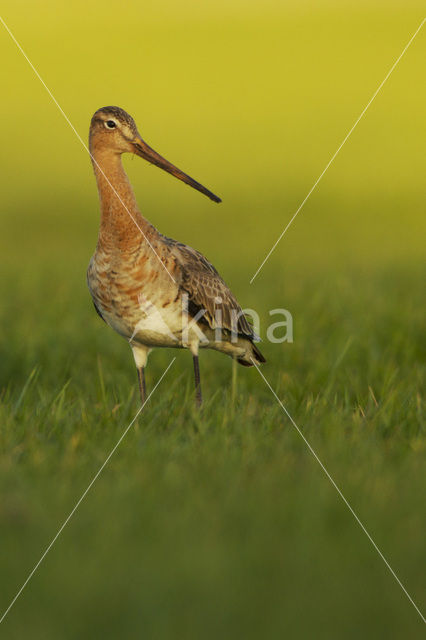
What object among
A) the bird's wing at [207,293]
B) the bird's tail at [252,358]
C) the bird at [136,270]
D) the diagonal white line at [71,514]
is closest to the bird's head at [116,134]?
the bird at [136,270]

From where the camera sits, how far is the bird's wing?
6.89 m

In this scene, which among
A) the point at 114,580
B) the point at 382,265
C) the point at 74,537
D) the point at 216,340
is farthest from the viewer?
the point at 382,265

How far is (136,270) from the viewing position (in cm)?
655

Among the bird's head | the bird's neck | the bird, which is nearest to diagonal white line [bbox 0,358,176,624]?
the bird

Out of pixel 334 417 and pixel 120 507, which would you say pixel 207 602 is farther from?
pixel 334 417

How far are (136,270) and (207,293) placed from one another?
26.1 inches

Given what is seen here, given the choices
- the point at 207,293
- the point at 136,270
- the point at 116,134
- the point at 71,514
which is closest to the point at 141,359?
the point at 207,293

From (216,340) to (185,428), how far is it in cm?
161

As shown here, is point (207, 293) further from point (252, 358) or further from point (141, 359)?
point (252, 358)

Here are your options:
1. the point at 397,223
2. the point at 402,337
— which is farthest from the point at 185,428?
the point at 397,223

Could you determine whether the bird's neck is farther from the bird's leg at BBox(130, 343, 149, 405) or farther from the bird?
the bird's leg at BBox(130, 343, 149, 405)

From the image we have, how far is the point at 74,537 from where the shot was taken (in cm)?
420

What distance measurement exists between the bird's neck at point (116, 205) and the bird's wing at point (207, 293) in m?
0.39

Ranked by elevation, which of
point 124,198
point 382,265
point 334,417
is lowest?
point 334,417
